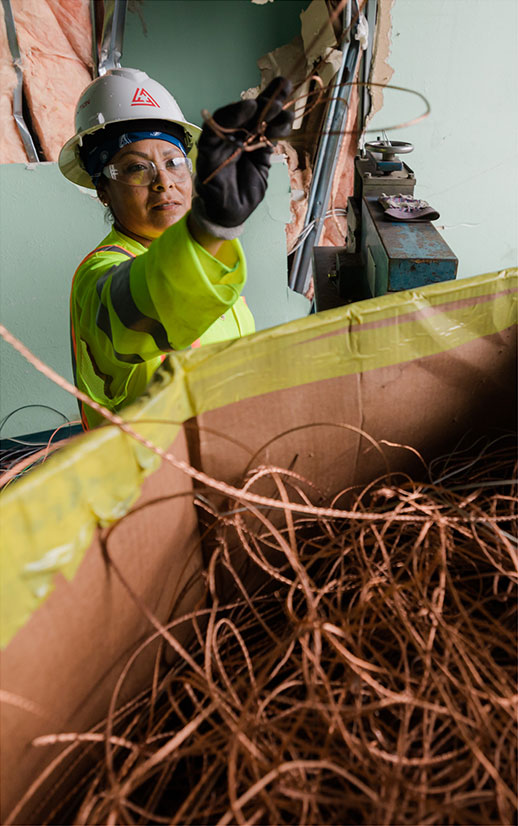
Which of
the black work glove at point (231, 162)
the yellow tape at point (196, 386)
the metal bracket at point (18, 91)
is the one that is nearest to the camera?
the yellow tape at point (196, 386)

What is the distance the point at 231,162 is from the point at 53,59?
5.63ft

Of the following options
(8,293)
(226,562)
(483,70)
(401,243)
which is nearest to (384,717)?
(226,562)

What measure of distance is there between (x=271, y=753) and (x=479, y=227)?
255 cm

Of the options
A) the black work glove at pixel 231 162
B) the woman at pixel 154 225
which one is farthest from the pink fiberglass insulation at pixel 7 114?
the black work glove at pixel 231 162

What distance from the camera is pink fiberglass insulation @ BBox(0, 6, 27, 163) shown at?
6.23 feet

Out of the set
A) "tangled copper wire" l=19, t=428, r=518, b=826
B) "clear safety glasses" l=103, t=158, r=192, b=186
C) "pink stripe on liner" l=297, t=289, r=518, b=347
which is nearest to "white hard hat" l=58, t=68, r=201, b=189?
"clear safety glasses" l=103, t=158, r=192, b=186

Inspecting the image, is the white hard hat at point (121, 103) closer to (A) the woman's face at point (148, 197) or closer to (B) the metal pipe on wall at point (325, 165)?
(A) the woman's face at point (148, 197)

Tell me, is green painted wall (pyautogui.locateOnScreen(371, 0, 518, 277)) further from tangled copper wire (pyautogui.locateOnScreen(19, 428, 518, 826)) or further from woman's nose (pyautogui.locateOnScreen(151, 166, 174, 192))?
tangled copper wire (pyautogui.locateOnScreen(19, 428, 518, 826))

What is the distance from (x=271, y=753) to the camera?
0.59 meters

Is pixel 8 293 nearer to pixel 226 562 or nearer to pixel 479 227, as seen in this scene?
pixel 226 562

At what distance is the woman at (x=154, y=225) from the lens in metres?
0.73

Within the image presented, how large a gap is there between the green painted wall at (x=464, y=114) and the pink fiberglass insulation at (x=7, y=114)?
56.0 inches

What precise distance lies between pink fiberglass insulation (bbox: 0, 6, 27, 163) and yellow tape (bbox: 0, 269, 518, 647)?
71.0 inches

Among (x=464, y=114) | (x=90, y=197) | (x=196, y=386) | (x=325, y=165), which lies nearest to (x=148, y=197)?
(x=196, y=386)
